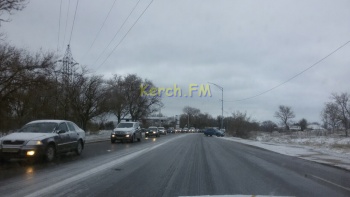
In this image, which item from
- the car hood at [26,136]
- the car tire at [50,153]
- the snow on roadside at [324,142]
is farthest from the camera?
the snow on roadside at [324,142]

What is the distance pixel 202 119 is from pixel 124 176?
16981cm

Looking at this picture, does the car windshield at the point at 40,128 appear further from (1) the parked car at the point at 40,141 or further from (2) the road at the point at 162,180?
(2) the road at the point at 162,180

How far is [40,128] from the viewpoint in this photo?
608 inches

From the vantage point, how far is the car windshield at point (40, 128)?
15.2 m

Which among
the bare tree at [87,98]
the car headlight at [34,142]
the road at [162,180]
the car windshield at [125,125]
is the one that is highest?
the bare tree at [87,98]

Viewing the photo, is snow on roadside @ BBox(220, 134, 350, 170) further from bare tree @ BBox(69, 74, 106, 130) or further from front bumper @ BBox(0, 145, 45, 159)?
bare tree @ BBox(69, 74, 106, 130)

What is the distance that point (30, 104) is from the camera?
33.0 meters

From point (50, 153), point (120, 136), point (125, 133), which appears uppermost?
point (125, 133)

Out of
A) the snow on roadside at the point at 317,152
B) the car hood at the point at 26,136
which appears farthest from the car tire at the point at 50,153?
the snow on roadside at the point at 317,152

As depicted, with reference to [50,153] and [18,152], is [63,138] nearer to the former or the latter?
[50,153]

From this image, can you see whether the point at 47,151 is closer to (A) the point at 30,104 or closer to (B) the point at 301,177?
(B) the point at 301,177

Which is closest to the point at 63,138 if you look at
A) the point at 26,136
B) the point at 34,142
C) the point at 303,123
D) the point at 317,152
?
the point at 26,136

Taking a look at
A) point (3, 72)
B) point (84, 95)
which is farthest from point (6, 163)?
point (84, 95)

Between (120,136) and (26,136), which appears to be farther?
(120,136)
